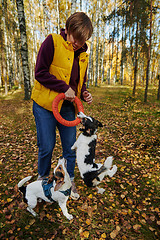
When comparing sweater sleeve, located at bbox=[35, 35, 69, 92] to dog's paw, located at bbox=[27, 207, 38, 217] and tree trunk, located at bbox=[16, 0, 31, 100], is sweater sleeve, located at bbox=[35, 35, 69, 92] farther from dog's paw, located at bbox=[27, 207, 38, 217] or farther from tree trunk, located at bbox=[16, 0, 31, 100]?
tree trunk, located at bbox=[16, 0, 31, 100]

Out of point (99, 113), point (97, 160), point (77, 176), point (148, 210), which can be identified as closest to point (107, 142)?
point (97, 160)

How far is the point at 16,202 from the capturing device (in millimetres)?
2932

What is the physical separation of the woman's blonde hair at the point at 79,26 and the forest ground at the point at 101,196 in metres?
3.17

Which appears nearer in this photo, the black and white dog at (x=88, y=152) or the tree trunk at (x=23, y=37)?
the black and white dog at (x=88, y=152)

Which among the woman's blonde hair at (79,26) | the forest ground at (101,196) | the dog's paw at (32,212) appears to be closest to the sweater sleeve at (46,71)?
the woman's blonde hair at (79,26)

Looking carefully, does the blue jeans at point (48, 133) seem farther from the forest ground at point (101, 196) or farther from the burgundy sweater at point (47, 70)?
the forest ground at point (101, 196)

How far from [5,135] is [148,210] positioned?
600cm

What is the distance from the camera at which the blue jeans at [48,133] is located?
1.96 m

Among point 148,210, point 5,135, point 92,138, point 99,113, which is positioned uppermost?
point 92,138

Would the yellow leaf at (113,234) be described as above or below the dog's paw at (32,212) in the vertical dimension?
below

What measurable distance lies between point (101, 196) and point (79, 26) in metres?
3.45

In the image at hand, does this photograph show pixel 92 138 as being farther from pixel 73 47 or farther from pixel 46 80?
pixel 73 47

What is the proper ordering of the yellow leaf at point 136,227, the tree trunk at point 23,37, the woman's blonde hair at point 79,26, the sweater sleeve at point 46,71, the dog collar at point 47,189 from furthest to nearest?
the tree trunk at point 23,37, the yellow leaf at point 136,227, the dog collar at point 47,189, the sweater sleeve at point 46,71, the woman's blonde hair at point 79,26

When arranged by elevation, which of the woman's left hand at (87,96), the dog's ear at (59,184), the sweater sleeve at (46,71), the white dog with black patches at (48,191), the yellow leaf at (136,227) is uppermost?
the sweater sleeve at (46,71)
